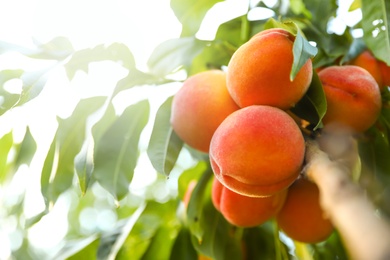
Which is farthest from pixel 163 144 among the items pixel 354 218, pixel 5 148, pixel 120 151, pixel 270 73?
pixel 354 218

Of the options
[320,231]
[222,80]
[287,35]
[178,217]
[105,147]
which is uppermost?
[287,35]

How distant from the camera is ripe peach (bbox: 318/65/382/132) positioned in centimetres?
91

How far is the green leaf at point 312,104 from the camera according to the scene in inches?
33.4

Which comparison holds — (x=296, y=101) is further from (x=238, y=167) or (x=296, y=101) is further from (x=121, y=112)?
(x=121, y=112)

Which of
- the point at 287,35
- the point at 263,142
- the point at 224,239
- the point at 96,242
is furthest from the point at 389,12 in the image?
the point at 96,242


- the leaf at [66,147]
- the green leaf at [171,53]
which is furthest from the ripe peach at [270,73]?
the leaf at [66,147]

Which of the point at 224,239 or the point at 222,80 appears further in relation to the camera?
the point at 224,239

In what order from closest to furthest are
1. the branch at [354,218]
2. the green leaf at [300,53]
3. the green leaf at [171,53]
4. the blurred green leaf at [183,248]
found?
the branch at [354,218] → the green leaf at [300,53] → the green leaf at [171,53] → the blurred green leaf at [183,248]

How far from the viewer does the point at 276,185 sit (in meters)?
0.82

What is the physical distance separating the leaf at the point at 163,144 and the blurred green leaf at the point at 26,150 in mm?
284

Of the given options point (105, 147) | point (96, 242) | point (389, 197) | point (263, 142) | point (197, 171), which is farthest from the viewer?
point (197, 171)

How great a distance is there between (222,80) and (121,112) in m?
0.32

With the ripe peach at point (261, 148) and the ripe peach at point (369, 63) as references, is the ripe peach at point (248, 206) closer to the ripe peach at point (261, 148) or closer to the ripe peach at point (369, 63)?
the ripe peach at point (261, 148)

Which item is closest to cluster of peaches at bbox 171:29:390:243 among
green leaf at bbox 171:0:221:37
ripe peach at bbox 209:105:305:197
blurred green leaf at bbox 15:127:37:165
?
ripe peach at bbox 209:105:305:197
